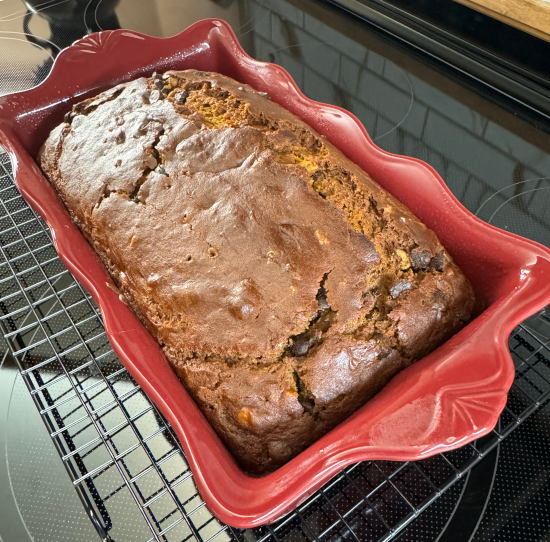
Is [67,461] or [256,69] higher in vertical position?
[256,69]

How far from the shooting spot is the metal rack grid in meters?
0.95

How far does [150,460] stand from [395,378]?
1.71ft

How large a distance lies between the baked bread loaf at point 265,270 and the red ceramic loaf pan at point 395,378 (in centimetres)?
5

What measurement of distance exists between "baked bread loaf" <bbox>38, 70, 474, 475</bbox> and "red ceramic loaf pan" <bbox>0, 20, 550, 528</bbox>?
0.17 ft

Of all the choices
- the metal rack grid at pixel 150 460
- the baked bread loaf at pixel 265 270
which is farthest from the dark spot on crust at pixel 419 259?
the metal rack grid at pixel 150 460

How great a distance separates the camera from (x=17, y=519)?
3.40 feet

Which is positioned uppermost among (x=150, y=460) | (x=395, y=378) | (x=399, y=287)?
(x=399, y=287)

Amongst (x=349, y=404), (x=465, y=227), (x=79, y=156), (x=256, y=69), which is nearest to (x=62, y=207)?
(x=79, y=156)

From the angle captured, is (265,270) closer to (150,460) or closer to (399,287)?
(399,287)

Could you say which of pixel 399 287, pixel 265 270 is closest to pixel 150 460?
pixel 265 270

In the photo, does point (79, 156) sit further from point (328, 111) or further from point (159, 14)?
point (159, 14)

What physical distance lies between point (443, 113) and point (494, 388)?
1316 millimetres

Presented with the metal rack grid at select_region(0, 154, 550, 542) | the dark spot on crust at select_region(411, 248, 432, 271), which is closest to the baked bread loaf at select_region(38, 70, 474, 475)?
the dark spot on crust at select_region(411, 248, 432, 271)

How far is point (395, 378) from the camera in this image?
2.98 ft
